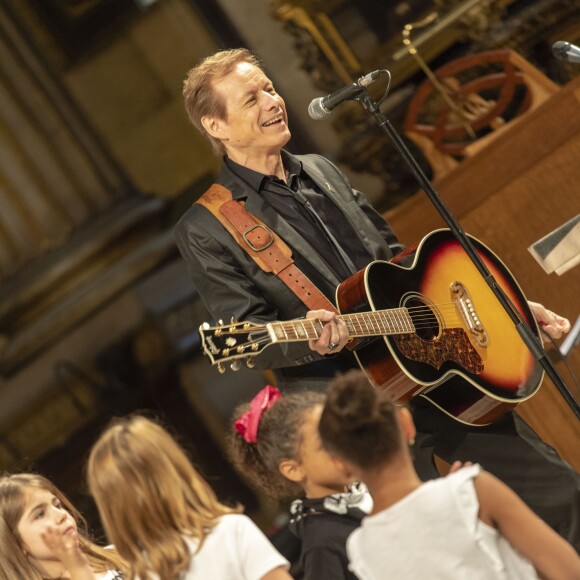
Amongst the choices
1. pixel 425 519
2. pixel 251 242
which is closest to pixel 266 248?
pixel 251 242

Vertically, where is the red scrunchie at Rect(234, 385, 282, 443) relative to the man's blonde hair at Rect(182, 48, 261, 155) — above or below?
below

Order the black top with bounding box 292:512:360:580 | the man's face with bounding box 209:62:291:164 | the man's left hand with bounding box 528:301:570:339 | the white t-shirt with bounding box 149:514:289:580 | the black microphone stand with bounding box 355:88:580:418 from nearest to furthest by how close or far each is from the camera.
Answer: the white t-shirt with bounding box 149:514:289:580 < the black top with bounding box 292:512:360:580 < the black microphone stand with bounding box 355:88:580:418 < the man's face with bounding box 209:62:291:164 < the man's left hand with bounding box 528:301:570:339

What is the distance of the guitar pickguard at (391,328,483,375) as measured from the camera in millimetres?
3795

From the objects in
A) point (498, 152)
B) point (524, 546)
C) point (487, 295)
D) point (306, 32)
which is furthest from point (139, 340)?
point (524, 546)

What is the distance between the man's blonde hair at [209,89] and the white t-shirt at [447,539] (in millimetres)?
1762

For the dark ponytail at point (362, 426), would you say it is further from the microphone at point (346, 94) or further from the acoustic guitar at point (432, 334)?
the microphone at point (346, 94)

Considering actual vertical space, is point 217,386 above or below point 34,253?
below

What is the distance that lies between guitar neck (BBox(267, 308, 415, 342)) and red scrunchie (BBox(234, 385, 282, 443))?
11.8 inches

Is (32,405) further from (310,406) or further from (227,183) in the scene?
(310,406)

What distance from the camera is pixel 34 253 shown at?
662cm

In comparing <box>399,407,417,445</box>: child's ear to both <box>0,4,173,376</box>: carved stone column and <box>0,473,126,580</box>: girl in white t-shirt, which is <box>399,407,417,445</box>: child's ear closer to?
<box>0,473,126,580</box>: girl in white t-shirt

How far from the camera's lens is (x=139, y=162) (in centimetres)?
681

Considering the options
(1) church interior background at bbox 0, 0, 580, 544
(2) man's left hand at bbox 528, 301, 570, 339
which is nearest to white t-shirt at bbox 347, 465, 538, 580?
(2) man's left hand at bbox 528, 301, 570, 339

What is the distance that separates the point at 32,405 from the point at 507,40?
3.28m
